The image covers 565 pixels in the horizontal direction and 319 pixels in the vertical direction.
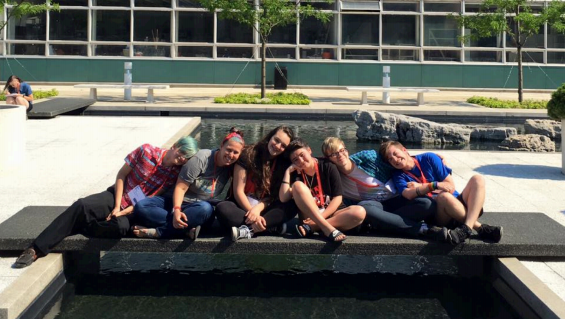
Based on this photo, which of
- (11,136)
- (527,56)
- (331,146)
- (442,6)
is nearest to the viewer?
(331,146)

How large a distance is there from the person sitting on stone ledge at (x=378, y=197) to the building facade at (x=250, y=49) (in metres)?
22.7

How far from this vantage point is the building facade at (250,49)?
2939 cm

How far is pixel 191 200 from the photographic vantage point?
6469 millimetres

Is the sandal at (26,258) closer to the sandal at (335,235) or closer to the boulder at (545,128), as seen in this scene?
Result: the sandal at (335,235)

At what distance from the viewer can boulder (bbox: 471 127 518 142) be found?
16.5 m

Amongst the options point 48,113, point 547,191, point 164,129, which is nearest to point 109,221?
point 547,191

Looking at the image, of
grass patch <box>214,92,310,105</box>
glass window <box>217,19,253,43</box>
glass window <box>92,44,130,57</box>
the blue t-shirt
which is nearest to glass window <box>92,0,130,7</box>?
glass window <box>92,44,130,57</box>

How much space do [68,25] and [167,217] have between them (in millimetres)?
24981

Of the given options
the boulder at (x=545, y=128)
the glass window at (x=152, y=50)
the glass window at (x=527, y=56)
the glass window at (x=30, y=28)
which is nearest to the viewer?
the boulder at (x=545, y=128)

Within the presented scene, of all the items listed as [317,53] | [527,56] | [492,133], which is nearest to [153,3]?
[317,53]

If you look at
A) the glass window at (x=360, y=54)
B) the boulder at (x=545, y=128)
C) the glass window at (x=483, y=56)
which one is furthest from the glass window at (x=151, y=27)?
the boulder at (x=545, y=128)

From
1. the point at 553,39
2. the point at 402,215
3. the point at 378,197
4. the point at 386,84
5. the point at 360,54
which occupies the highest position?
the point at 553,39

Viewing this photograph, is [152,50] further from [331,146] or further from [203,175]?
[331,146]

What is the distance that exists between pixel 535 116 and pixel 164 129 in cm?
965
